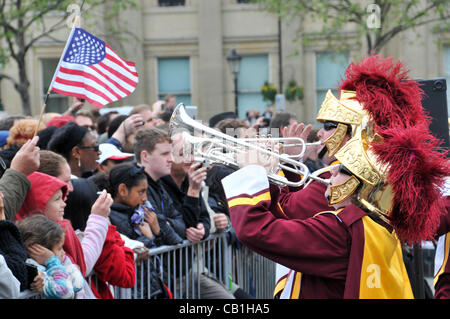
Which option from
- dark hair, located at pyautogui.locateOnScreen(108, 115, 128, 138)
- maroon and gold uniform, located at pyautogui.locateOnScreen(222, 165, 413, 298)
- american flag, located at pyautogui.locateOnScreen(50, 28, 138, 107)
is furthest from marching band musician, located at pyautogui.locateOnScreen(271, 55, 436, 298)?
dark hair, located at pyautogui.locateOnScreen(108, 115, 128, 138)

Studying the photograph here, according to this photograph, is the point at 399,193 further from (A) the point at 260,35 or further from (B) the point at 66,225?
(A) the point at 260,35

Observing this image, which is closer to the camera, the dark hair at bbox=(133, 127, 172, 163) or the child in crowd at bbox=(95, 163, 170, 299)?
the child in crowd at bbox=(95, 163, 170, 299)

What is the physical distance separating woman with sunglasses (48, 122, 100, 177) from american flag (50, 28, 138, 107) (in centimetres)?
92

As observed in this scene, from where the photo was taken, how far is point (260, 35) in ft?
74.2

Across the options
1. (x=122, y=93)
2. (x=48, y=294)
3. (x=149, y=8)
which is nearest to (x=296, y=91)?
(x=149, y=8)

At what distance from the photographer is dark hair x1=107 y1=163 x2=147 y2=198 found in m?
5.12

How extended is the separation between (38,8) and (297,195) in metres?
14.4

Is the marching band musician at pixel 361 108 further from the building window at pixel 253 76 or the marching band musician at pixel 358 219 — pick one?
the building window at pixel 253 76

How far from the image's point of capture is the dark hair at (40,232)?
3846 millimetres

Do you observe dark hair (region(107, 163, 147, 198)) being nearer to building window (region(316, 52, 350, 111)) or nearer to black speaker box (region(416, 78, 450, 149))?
black speaker box (region(416, 78, 450, 149))

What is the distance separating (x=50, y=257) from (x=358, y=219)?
1.72m

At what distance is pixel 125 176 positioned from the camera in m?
5.12

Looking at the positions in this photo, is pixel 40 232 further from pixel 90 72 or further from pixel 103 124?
pixel 103 124

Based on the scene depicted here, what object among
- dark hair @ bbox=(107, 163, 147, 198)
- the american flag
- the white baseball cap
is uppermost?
the american flag
